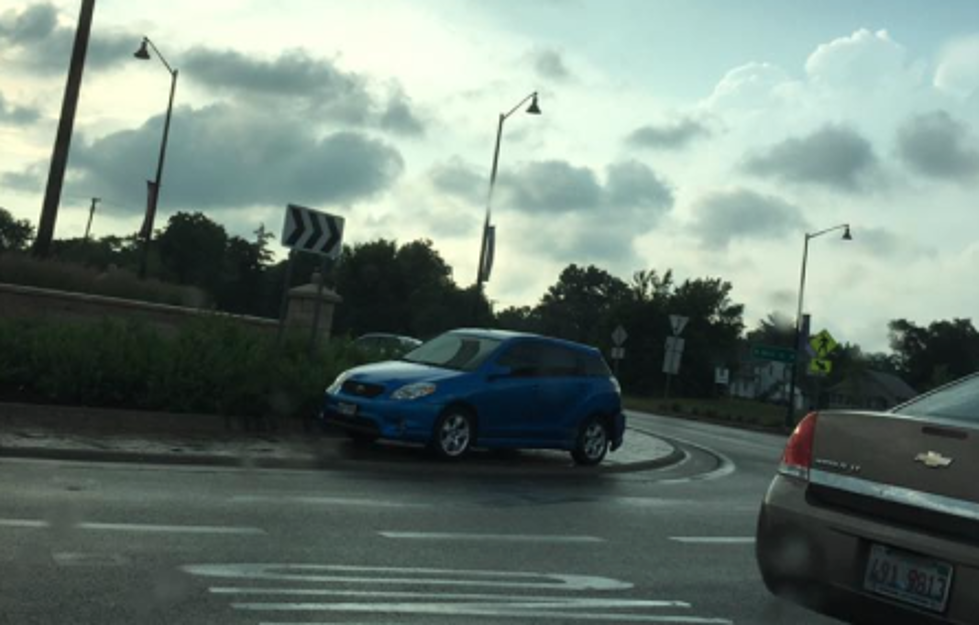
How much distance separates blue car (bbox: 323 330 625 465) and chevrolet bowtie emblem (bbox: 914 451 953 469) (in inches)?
365

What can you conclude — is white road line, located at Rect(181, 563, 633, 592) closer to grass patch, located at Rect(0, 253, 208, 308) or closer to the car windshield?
the car windshield

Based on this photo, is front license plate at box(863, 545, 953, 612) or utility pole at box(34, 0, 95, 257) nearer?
front license plate at box(863, 545, 953, 612)

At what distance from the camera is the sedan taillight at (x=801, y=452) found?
5.57 meters

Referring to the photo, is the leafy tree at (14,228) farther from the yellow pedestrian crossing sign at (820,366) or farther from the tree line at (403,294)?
the yellow pedestrian crossing sign at (820,366)

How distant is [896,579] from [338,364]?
1279 cm

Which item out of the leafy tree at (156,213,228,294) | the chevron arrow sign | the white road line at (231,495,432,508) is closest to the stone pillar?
the chevron arrow sign

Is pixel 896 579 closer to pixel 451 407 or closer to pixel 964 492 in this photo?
pixel 964 492

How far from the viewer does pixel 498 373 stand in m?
14.9

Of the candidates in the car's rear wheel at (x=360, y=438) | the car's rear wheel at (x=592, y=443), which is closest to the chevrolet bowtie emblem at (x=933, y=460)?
the car's rear wheel at (x=360, y=438)

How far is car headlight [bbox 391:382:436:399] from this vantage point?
14.0 meters

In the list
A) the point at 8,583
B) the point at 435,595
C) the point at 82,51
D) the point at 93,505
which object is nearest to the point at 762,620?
the point at 435,595

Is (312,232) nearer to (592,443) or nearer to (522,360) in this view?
(522,360)

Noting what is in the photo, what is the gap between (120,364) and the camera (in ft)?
47.8

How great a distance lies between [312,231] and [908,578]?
41.3 feet
